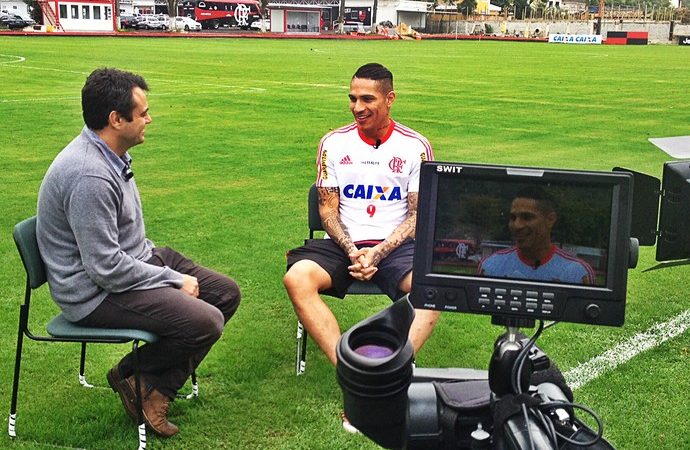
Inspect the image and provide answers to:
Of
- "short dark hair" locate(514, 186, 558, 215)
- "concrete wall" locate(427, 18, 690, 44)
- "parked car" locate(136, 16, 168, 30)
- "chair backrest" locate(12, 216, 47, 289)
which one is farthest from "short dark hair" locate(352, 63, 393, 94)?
"concrete wall" locate(427, 18, 690, 44)

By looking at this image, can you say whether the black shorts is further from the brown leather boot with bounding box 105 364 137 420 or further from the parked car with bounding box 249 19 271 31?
the parked car with bounding box 249 19 271 31

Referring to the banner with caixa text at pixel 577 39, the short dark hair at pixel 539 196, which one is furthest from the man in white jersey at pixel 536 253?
the banner with caixa text at pixel 577 39

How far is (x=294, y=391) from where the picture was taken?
4555 mm

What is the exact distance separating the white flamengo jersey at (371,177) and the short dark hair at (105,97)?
4.66ft

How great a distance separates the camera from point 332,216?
4973mm

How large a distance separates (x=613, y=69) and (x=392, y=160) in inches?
1201

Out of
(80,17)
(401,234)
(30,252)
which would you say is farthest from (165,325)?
(80,17)

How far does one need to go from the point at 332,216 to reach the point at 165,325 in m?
1.44

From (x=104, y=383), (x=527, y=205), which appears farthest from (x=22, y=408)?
(x=527, y=205)

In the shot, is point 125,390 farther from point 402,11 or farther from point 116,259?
point 402,11

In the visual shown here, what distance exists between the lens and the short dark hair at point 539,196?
2166 mm

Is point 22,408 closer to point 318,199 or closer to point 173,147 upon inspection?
point 318,199

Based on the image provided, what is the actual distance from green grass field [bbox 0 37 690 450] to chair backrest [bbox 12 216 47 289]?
30.3 inches

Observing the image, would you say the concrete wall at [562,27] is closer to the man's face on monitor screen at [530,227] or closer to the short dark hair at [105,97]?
the short dark hair at [105,97]
